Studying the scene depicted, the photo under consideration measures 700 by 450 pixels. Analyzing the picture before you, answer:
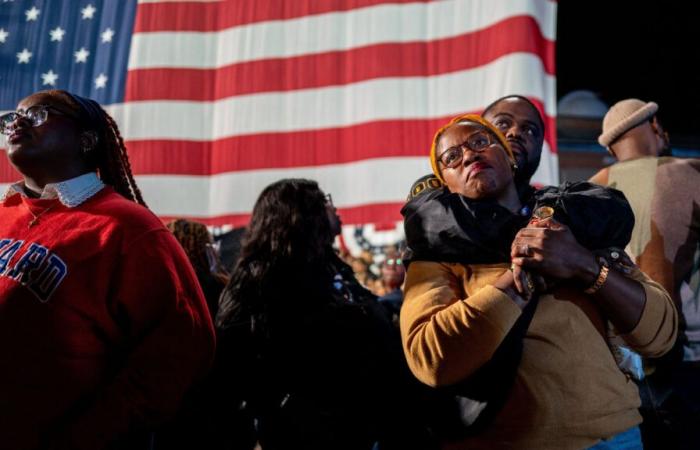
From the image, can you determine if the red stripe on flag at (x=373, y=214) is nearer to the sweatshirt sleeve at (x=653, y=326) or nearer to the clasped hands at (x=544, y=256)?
the sweatshirt sleeve at (x=653, y=326)

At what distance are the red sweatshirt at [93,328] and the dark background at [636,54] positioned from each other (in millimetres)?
8487

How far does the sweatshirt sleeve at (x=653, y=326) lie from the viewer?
1.68 meters

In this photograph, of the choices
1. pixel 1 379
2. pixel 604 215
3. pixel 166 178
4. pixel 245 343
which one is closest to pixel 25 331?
pixel 1 379

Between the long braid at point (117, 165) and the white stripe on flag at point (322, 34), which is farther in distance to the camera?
the white stripe on flag at point (322, 34)

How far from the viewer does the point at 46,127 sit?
2211 mm

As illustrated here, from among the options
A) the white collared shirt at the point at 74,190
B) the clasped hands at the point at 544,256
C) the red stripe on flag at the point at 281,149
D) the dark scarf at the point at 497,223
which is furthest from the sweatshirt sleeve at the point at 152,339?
the red stripe on flag at the point at 281,149

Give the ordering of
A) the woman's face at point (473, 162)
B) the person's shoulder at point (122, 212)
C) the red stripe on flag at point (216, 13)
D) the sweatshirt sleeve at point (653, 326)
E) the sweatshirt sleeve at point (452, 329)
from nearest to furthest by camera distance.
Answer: the sweatshirt sleeve at point (452, 329) → the sweatshirt sleeve at point (653, 326) → the woman's face at point (473, 162) → the person's shoulder at point (122, 212) → the red stripe on flag at point (216, 13)

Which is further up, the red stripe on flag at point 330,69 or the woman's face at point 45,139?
the red stripe on flag at point 330,69

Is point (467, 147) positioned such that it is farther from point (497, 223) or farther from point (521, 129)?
point (521, 129)

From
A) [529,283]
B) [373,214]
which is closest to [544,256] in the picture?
[529,283]

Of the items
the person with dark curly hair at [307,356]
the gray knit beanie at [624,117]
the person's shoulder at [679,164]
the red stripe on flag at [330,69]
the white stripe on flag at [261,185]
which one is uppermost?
the red stripe on flag at [330,69]

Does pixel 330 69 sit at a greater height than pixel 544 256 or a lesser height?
greater

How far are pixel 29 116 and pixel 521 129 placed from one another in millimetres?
1487

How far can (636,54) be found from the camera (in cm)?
979
